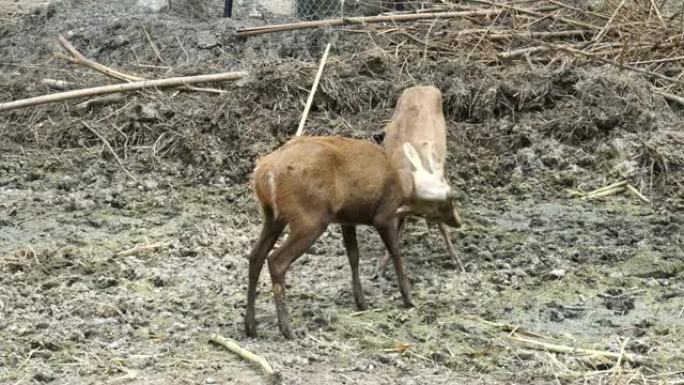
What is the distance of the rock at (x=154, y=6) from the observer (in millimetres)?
11562

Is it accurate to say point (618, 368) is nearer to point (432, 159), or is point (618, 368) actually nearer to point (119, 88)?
point (432, 159)

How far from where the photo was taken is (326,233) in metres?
7.35

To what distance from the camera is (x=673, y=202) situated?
782 cm

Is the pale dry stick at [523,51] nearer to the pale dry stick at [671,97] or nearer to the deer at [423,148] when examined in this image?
the pale dry stick at [671,97]

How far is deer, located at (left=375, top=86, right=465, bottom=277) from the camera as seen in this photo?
625 cm

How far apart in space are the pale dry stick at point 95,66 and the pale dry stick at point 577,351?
4253mm

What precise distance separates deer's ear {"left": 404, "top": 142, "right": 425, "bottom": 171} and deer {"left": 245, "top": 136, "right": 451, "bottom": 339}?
0.36 feet

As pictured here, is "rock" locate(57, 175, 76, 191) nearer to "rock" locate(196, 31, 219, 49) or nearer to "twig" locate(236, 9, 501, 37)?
"rock" locate(196, 31, 219, 49)

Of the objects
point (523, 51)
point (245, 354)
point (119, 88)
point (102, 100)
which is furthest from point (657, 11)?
point (245, 354)

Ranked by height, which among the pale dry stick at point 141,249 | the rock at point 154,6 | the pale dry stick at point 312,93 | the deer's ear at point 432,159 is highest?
the deer's ear at point 432,159

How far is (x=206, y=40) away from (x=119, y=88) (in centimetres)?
148

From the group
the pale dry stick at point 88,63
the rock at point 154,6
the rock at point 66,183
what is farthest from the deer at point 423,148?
the rock at point 154,6

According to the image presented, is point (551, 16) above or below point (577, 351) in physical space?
above

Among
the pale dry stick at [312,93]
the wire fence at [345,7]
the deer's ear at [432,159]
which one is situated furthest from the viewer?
the wire fence at [345,7]
